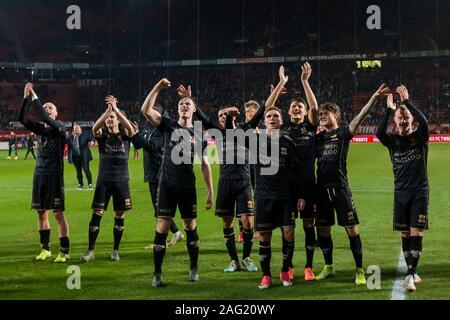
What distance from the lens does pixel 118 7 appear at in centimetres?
6366

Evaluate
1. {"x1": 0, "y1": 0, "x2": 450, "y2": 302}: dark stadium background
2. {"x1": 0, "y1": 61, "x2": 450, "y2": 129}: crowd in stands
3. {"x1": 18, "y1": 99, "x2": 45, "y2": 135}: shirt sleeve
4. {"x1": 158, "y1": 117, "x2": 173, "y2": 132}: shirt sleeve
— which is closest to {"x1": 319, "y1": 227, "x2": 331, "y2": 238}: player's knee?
{"x1": 158, "y1": 117, "x2": 173, "y2": 132}: shirt sleeve

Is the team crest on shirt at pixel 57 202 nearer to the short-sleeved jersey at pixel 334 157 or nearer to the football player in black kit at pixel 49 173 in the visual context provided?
the football player in black kit at pixel 49 173

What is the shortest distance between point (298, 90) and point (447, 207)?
44850 millimetres

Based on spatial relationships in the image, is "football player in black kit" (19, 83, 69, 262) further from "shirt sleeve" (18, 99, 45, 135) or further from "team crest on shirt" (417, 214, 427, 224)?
"team crest on shirt" (417, 214, 427, 224)

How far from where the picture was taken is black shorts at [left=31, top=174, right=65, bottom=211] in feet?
30.4

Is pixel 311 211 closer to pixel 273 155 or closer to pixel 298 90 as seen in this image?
pixel 273 155

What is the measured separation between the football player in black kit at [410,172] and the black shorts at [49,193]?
5.03m

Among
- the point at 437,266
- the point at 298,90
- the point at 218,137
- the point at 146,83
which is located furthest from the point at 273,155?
the point at 146,83

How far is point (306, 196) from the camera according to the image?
786 cm

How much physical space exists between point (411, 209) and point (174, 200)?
308 cm

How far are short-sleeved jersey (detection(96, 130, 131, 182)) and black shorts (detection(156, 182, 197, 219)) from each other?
213cm

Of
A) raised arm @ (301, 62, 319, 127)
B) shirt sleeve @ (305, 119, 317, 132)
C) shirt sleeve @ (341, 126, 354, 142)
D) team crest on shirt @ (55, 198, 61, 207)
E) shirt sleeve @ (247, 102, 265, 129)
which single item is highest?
raised arm @ (301, 62, 319, 127)

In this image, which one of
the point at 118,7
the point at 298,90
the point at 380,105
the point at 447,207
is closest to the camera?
the point at 447,207

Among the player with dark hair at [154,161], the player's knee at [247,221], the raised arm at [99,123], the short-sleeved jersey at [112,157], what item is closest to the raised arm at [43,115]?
the raised arm at [99,123]
